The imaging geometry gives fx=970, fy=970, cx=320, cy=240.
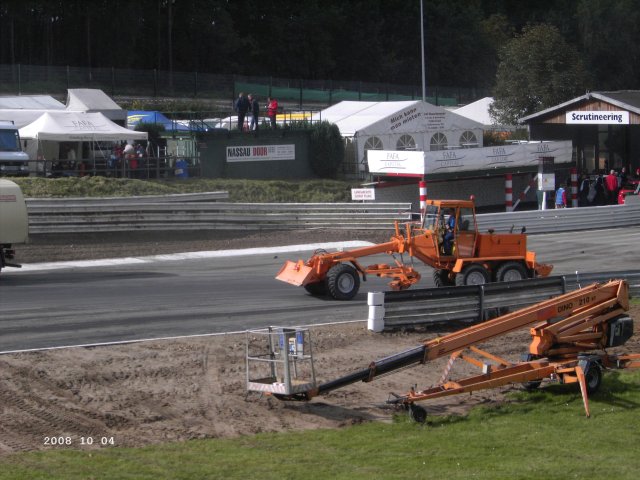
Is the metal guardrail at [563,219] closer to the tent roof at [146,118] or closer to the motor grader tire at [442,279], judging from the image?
the motor grader tire at [442,279]

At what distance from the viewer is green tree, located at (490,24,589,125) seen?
53.4 meters

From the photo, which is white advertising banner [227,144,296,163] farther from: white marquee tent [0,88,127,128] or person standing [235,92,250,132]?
white marquee tent [0,88,127,128]

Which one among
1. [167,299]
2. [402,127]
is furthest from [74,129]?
[167,299]

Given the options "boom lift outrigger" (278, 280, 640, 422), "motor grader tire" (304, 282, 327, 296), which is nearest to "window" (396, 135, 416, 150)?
"motor grader tire" (304, 282, 327, 296)

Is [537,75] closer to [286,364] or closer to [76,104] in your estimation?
[76,104]

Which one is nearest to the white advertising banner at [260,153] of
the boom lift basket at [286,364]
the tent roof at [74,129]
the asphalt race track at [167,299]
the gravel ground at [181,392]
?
the tent roof at [74,129]

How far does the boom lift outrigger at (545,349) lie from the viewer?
11.7m

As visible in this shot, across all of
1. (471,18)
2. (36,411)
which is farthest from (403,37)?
(36,411)

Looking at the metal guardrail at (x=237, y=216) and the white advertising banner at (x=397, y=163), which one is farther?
the white advertising banner at (x=397, y=163)

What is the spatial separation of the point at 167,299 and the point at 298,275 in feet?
8.94

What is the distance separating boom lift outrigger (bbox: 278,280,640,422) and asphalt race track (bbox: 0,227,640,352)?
516cm

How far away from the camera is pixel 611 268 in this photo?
24781 millimetres

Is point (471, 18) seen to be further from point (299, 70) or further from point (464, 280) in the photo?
point (464, 280)

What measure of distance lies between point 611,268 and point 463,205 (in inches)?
268
